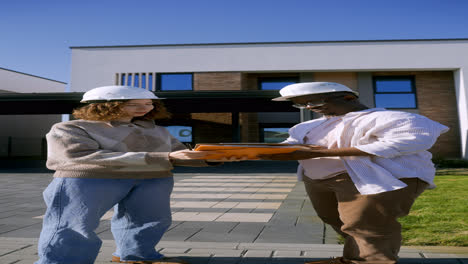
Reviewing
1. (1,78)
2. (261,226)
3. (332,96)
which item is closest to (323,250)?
(261,226)

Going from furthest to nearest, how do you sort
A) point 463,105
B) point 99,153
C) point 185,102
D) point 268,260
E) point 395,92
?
point 395,92 < point 463,105 < point 185,102 < point 268,260 < point 99,153

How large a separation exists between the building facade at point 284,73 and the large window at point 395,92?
0.05 metres

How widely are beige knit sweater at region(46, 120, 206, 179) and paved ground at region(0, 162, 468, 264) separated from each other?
0.96 metres

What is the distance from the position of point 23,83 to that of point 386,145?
34798 millimetres

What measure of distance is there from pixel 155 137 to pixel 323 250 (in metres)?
1.77

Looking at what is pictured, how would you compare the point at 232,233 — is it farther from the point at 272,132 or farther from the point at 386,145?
the point at 272,132

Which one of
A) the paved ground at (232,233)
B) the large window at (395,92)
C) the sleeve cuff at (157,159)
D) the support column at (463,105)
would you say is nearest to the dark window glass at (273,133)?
the large window at (395,92)

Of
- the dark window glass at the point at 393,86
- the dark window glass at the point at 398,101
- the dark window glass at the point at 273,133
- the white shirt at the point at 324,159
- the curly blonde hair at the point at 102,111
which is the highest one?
the dark window glass at the point at 393,86

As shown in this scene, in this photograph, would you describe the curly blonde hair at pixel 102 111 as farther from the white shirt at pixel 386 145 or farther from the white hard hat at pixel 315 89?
the white shirt at pixel 386 145

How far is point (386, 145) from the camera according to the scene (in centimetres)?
194

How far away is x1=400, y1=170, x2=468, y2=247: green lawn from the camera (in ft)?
11.6

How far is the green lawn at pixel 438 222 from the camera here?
3523 mm

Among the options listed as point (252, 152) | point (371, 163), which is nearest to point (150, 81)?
point (252, 152)

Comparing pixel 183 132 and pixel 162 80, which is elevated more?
pixel 162 80
